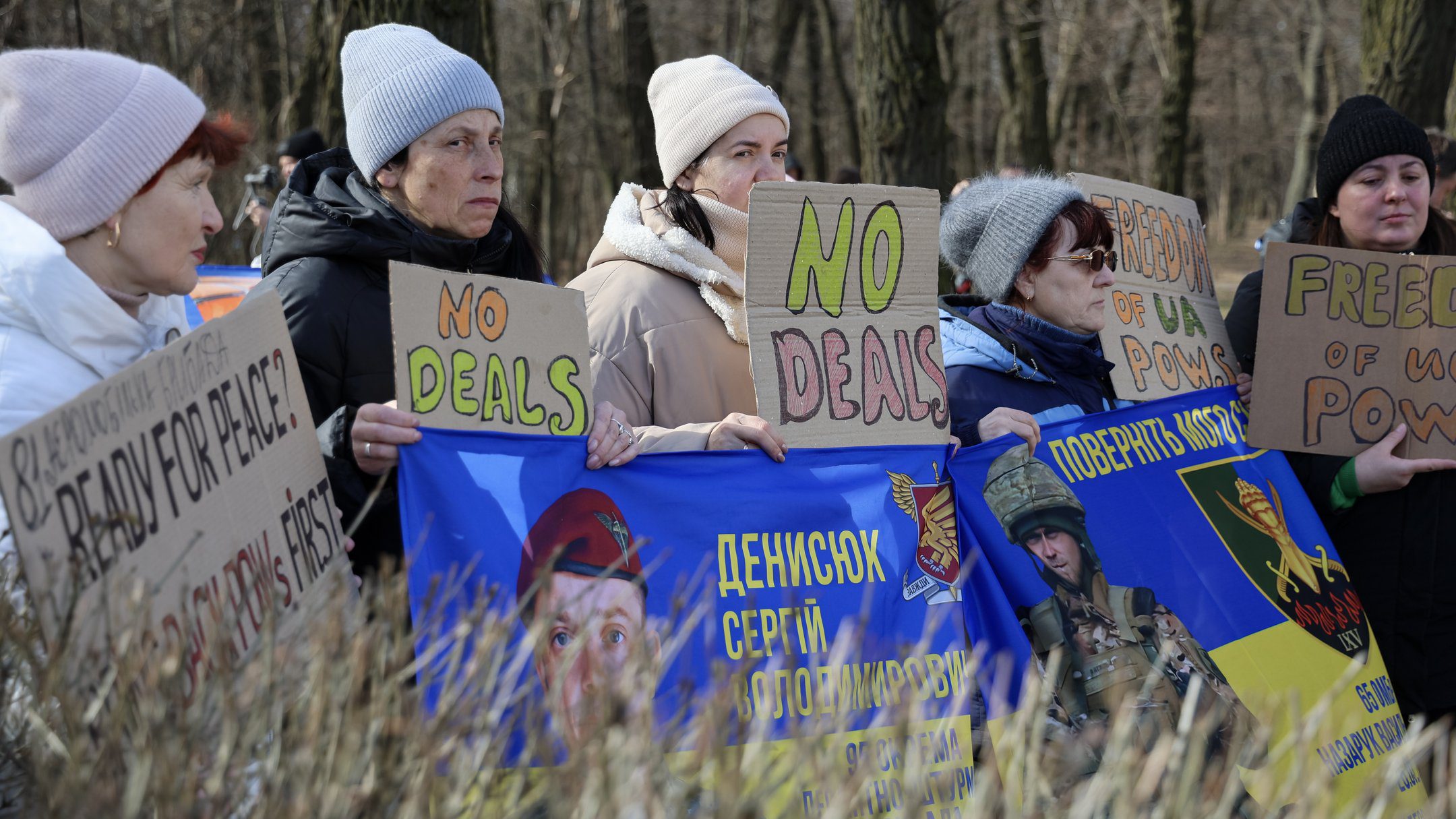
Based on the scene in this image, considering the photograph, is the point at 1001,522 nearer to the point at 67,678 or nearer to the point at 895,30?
the point at 67,678

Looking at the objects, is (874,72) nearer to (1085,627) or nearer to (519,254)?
(519,254)

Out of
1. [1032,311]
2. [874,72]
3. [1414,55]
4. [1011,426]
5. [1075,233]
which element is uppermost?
[1414,55]

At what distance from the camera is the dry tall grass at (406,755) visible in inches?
54.7

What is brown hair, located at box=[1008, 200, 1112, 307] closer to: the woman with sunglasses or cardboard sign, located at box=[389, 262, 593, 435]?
the woman with sunglasses

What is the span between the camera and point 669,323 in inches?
122

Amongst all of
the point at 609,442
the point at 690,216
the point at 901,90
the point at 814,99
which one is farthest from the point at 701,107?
the point at 814,99

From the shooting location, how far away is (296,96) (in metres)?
9.97

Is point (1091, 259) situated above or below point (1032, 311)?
above

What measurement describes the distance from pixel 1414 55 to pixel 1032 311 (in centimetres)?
650

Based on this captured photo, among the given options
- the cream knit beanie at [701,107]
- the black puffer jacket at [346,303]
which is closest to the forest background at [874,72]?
the cream knit beanie at [701,107]

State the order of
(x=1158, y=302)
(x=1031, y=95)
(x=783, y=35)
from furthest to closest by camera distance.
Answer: (x=783, y=35)
(x=1031, y=95)
(x=1158, y=302)

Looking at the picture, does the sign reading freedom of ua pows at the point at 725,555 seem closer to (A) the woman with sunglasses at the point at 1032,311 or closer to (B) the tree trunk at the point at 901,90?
(A) the woman with sunglasses at the point at 1032,311

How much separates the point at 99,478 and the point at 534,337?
984mm

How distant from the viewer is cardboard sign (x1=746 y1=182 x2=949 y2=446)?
2.96 meters
